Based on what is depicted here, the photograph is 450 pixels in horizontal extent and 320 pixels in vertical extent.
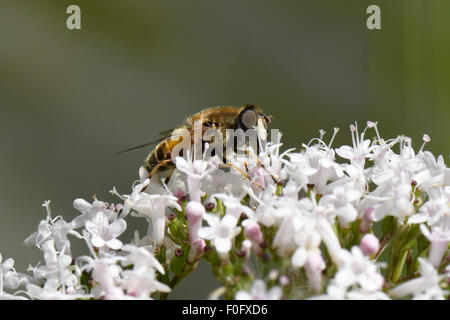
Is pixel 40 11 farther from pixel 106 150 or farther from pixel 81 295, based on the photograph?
pixel 81 295

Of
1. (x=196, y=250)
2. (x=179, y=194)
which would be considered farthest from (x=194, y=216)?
(x=179, y=194)

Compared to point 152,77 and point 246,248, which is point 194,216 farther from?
point 152,77

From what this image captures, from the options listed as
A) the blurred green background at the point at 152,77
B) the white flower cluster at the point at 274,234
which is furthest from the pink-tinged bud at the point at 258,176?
the blurred green background at the point at 152,77

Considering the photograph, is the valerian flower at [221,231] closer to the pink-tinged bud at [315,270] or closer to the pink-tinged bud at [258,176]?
the pink-tinged bud at [315,270]

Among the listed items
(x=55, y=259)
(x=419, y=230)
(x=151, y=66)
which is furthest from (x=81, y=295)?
(x=151, y=66)

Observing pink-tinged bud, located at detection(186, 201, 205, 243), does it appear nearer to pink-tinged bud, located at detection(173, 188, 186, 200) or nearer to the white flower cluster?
the white flower cluster

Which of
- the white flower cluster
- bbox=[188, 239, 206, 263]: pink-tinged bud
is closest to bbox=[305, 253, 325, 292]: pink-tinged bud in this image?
the white flower cluster
